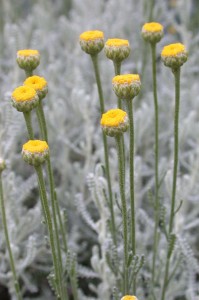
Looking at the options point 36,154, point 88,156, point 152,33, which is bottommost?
point 88,156

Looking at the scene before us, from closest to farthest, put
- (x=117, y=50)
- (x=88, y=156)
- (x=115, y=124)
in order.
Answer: (x=115, y=124)
(x=117, y=50)
(x=88, y=156)

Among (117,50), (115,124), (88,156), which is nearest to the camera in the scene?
(115,124)

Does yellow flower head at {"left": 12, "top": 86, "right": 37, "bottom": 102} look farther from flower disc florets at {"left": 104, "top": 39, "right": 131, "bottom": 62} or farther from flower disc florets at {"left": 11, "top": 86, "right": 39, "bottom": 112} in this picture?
flower disc florets at {"left": 104, "top": 39, "right": 131, "bottom": 62}

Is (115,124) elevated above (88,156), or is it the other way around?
(115,124)

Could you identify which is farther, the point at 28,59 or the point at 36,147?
the point at 28,59

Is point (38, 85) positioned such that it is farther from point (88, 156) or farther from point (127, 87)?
point (88, 156)

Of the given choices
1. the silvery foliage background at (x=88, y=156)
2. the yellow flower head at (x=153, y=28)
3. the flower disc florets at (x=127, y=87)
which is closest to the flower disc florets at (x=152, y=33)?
the yellow flower head at (x=153, y=28)

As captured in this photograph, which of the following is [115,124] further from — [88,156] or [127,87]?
[88,156]

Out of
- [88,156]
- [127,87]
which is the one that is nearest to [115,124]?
[127,87]

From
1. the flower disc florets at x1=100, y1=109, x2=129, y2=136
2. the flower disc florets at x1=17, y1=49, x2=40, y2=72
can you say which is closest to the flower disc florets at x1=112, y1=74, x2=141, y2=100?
the flower disc florets at x1=100, y1=109, x2=129, y2=136
